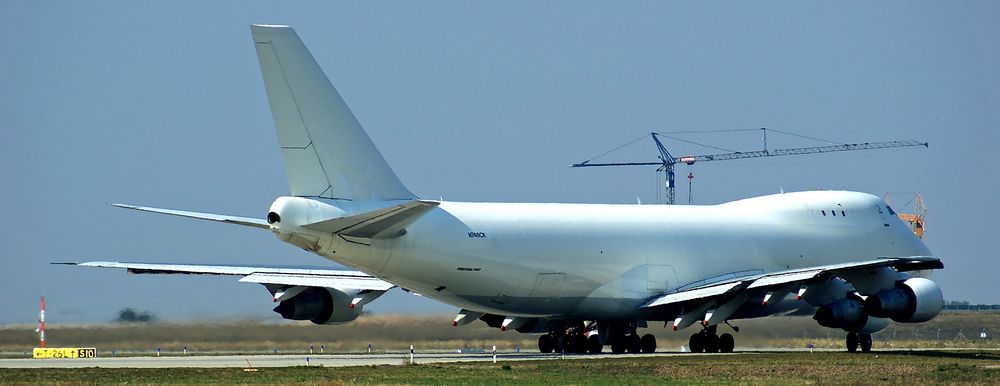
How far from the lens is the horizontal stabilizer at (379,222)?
3103cm

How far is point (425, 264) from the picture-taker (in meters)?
34.2

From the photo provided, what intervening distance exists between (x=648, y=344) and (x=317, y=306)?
929cm

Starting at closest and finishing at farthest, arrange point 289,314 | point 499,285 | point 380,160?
point 380,160
point 499,285
point 289,314

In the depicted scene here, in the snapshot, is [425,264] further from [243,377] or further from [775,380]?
[775,380]

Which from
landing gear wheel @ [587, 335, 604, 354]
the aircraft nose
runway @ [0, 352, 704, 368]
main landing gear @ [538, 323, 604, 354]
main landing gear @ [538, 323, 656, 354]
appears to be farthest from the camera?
landing gear wheel @ [587, 335, 604, 354]

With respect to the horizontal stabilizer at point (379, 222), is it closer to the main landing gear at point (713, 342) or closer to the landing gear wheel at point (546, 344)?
the landing gear wheel at point (546, 344)

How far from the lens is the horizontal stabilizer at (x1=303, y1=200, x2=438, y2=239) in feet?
102

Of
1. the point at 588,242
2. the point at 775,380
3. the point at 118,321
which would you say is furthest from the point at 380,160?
the point at 118,321

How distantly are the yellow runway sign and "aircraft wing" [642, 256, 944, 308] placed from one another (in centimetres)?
1594

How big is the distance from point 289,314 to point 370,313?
16.6ft

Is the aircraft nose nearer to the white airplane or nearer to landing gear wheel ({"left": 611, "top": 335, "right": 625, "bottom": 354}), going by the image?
the white airplane

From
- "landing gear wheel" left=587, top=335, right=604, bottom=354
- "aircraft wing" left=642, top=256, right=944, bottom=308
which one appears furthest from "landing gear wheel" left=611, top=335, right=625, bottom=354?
"aircraft wing" left=642, top=256, right=944, bottom=308

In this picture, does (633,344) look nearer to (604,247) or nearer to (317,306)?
(604,247)

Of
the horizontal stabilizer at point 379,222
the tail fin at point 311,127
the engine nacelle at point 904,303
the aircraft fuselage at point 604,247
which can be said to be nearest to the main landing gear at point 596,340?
the aircraft fuselage at point 604,247
